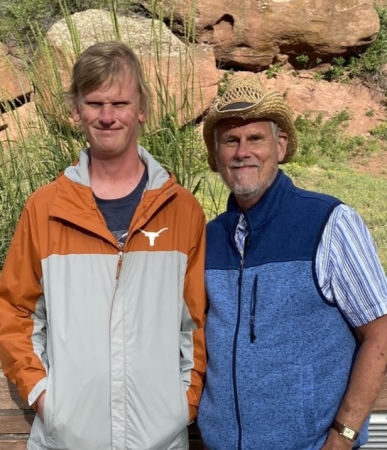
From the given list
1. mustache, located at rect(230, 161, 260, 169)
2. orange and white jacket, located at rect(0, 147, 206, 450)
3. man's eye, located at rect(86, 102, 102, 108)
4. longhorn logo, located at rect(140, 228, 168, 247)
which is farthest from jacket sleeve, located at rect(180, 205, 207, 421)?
man's eye, located at rect(86, 102, 102, 108)

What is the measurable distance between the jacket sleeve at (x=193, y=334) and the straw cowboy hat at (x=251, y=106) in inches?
Answer: 14.9

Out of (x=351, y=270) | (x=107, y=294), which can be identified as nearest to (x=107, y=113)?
(x=107, y=294)

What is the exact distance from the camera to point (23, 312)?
197 cm

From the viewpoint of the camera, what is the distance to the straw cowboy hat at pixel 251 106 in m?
1.91

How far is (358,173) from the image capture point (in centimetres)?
752

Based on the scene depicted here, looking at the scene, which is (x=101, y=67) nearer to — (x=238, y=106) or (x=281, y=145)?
(x=238, y=106)

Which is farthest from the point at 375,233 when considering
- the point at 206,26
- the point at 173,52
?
the point at 206,26

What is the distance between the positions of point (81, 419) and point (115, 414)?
0.09 metres

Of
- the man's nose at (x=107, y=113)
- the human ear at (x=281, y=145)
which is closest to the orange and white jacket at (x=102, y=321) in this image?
the man's nose at (x=107, y=113)

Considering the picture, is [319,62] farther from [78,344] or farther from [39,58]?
[78,344]

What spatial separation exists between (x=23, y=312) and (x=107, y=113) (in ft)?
1.94

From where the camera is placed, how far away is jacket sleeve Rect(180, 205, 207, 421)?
195 centimetres

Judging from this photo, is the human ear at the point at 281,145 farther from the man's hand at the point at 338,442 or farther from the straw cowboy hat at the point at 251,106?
the man's hand at the point at 338,442

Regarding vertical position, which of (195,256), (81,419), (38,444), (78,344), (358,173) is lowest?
(358,173)
